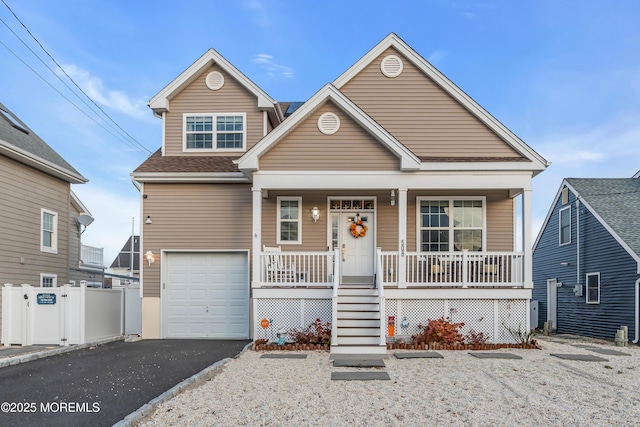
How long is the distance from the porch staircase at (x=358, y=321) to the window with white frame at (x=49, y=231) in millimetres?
9100

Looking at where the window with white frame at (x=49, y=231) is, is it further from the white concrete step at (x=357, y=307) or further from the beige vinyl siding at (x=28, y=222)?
the white concrete step at (x=357, y=307)

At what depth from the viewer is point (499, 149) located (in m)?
13.1

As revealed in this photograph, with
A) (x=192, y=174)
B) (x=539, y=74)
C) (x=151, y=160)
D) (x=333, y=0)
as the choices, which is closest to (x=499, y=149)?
(x=539, y=74)

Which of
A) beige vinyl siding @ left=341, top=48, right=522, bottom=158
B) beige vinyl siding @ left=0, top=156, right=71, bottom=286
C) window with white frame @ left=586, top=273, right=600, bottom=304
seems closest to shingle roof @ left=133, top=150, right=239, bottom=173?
beige vinyl siding @ left=0, top=156, right=71, bottom=286

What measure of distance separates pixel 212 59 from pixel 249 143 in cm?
248

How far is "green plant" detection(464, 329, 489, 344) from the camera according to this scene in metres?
11.8

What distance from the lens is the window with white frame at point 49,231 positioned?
15.2 m

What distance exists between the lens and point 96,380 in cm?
809

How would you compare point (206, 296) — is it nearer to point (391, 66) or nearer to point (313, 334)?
point (313, 334)

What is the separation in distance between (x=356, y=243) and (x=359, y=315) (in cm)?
290

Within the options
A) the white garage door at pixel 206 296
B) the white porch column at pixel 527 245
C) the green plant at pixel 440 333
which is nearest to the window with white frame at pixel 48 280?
the white garage door at pixel 206 296

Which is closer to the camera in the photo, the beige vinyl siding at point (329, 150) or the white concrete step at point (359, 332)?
the white concrete step at point (359, 332)

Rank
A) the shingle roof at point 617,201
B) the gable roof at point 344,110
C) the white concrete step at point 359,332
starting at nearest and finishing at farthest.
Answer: the white concrete step at point 359,332 < the gable roof at point 344,110 < the shingle roof at point 617,201

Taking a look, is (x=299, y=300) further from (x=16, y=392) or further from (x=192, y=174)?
(x=16, y=392)
